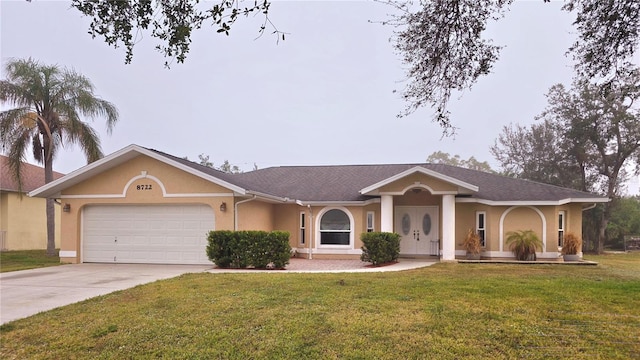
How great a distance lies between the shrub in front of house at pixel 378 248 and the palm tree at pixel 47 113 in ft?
41.9

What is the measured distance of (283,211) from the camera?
1891 centimetres

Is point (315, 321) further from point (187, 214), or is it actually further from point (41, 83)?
point (41, 83)

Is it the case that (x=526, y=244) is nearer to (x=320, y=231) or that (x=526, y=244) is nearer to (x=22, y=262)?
(x=320, y=231)

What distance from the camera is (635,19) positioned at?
7164mm

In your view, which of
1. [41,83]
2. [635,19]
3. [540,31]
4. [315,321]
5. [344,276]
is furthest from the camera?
[41,83]

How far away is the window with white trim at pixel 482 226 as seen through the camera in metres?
17.0

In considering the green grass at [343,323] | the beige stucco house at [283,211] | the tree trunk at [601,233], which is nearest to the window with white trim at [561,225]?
the beige stucco house at [283,211]

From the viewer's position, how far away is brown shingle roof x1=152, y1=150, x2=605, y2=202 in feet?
54.6

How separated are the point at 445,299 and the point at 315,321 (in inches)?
108

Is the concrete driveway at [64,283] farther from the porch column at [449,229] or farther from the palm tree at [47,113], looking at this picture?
the porch column at [449,229]

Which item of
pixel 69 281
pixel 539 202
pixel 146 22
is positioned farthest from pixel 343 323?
pixel 539 202

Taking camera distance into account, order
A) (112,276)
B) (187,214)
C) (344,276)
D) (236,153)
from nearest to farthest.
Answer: (344,276)
(112,276)
(187,214)
(236,153)

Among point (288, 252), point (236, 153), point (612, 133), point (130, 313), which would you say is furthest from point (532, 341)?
point (236, 153)

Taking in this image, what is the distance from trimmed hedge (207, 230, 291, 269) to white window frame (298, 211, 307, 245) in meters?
4.71
